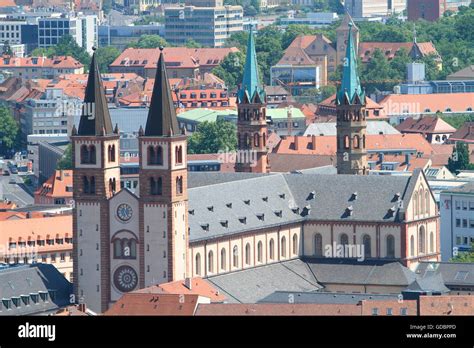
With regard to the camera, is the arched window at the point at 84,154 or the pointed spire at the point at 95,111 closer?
the pointed spire at the point at 95,111

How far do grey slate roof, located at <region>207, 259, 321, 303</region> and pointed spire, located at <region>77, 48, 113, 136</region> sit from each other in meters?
7.39

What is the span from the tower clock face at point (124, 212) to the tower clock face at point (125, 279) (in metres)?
1.89

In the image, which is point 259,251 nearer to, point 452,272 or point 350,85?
point 452,272

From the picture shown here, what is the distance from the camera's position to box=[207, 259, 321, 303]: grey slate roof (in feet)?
254

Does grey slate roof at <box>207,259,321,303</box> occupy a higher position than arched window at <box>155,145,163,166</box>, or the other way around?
arched window at <box>155,145,163,166</box>

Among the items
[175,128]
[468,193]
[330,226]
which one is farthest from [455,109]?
[175,128]

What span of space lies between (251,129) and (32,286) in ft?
86.6

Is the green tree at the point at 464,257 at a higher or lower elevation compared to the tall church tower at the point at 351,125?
lower

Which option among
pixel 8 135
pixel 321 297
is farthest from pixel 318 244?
pixel 8 135

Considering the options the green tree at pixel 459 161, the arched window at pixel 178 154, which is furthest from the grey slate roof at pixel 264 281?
the green tree at pixel 459 161

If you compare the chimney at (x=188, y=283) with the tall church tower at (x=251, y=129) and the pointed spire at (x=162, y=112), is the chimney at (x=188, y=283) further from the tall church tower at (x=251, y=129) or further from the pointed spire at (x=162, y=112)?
the tall church tower at (x=251, y=129)

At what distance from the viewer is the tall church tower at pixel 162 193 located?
73688 mm

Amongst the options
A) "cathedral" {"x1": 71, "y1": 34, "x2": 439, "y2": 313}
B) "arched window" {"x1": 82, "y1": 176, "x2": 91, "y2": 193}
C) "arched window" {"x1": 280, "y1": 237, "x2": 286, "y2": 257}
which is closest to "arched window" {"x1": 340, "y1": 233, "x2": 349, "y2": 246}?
"cathedral" {"x1": 71, "y1": 34, "x2": 439, "y2": 313}

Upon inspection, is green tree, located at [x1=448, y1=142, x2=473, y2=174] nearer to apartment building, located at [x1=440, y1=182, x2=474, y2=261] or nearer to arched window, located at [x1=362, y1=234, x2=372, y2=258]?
apartment building, located at [x1=440, y1=182, x2=474, y2=261]
